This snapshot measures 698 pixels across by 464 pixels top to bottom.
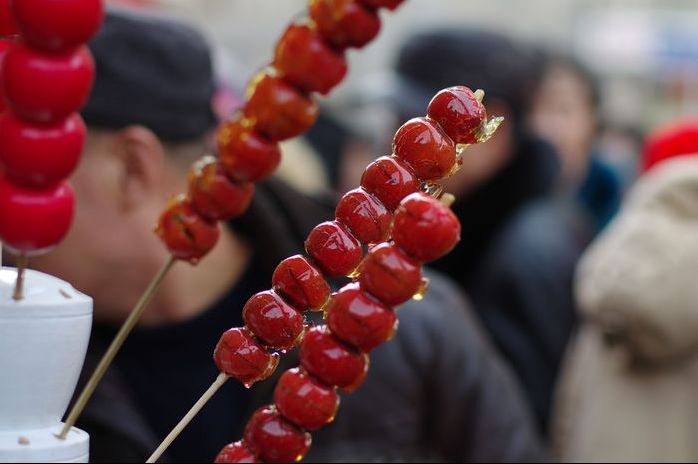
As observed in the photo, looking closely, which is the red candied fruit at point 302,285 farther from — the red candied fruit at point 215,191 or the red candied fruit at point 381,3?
the red candied fruit at point 381,3

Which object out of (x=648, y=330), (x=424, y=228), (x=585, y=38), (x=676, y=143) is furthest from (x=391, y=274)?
(x=585, y=38)

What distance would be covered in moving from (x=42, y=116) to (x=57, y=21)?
0.08 m

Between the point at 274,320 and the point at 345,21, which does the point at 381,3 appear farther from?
the point at 274,320

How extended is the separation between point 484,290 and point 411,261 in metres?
2.39

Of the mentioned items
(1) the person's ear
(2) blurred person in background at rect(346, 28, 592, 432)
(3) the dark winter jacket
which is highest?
(1) the person's ear

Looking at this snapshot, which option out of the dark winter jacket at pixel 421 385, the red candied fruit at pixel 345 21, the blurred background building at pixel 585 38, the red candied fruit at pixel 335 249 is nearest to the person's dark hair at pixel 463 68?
the dark winter jacket at pixel 421 385

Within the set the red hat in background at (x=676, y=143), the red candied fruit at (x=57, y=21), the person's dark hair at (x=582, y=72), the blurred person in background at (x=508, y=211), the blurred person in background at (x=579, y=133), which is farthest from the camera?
the person's dark hair at (x=582, y=72)

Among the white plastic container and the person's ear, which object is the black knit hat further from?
the white plastic container

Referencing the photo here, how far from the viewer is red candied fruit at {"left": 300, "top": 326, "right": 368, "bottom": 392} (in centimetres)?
93

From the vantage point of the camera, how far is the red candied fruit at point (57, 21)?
0.82 metres

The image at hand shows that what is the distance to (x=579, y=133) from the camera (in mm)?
4613

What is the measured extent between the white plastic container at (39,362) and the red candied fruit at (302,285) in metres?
0.18

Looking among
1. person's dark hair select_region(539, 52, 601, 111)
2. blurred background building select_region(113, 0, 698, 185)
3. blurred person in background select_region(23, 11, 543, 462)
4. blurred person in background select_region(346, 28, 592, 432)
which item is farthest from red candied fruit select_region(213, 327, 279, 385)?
blurred background building select_region(113, 0, 698, 185)

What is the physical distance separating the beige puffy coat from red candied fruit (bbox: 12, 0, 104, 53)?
1.69 metres
